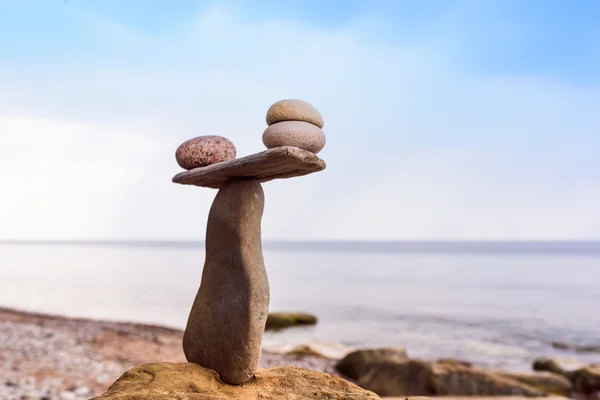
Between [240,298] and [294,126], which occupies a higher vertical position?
[294,126]

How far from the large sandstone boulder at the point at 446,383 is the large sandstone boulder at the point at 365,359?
1.43ft

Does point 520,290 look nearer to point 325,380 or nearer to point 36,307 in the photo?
point 36,307

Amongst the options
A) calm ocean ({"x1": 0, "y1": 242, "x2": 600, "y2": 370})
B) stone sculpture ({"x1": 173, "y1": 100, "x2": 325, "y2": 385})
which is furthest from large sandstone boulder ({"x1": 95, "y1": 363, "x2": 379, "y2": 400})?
calm ocean ({"x1": 0, "y1": 242, "x2": 600, "y2": 370})

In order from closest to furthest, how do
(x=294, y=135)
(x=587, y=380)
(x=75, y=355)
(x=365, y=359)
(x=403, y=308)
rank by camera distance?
(x=294, y=135)
(x=365, y=359)
(x=587, y=380)
(x=75, y=355)
(x=403, y=308)

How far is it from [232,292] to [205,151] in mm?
1452

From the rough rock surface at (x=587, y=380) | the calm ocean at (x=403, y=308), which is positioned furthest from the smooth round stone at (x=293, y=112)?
→ the calm ocean at (x=403, y=308)

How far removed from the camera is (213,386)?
4.49 m

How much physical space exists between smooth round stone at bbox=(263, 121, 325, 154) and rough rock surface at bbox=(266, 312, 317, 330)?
12.7 m

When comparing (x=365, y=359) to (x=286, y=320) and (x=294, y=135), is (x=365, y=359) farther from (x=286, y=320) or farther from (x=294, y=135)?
(x=286, y=320)

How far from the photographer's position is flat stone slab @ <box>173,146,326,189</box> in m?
4.09

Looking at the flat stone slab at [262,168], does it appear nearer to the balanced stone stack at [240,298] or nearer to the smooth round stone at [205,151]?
the balanced stone stack at [240,298]

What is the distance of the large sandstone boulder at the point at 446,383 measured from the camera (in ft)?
27.9

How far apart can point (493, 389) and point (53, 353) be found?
8.64 m

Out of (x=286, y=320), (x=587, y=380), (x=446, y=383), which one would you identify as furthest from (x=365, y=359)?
(x=286, y=320)
